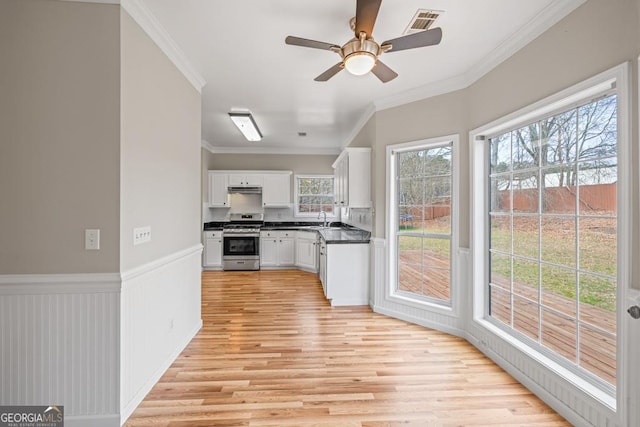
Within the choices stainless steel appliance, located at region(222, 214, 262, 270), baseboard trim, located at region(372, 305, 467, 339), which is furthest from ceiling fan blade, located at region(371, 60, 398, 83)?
stainless steel appliance, located at region(222, 214, 262, 270)

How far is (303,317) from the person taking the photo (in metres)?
3.66

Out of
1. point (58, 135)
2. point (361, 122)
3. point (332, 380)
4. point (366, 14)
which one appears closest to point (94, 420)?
point (332, 380)

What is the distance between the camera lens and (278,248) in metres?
6.43

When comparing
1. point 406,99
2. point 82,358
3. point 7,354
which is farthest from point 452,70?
point 7,354

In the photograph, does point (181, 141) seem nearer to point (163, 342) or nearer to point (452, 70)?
point (163, 342)

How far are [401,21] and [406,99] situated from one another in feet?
A: 4.50

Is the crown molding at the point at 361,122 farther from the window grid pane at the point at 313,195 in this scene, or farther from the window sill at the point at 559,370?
the window sill at the point at 559,370

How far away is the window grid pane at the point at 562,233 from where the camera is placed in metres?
1.79

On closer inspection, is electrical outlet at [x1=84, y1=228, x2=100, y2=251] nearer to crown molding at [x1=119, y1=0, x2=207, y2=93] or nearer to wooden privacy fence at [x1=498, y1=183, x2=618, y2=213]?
crown molding at [x1=119, y1=0, x2=207, y2=93]

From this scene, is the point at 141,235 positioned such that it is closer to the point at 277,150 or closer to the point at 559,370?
the point at 559,370

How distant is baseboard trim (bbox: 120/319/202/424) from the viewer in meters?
1.91

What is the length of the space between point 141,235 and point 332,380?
180 centimetres

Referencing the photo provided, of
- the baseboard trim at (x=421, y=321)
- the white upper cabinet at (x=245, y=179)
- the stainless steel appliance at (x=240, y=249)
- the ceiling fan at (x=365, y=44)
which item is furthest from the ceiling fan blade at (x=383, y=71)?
the white upper cabinet at (x=245, y=179)

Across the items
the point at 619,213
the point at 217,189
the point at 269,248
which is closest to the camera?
the point at 619,213
